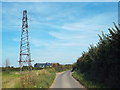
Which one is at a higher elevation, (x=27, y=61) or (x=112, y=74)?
(x=27, y=61)

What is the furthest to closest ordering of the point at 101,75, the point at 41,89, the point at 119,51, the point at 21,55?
the point at 21,55 → the point at 101,75 → the point at 41,89 → the point at 119,51

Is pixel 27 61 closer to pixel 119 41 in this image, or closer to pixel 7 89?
pixel 7 89

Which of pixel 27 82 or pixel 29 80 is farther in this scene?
pixel 29 80

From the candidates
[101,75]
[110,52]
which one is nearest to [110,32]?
[110,52]

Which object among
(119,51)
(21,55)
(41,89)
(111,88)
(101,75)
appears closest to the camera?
(119,51)

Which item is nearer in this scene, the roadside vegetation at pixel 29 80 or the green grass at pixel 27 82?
the green grass at pixel 27 82

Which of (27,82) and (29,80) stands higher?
(29,80)

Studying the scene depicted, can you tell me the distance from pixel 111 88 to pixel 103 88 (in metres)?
0.92

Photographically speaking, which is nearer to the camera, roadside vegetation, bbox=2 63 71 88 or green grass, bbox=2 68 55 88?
green grass, bbox=2 68 55 88

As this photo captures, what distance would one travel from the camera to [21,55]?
60.3 metres

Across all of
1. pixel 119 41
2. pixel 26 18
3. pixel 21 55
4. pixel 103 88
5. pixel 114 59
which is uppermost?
pixel 26 18

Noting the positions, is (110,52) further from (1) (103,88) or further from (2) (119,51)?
(1) (103,88)

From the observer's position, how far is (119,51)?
15812 mm

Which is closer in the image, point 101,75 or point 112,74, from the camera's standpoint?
point 112,74
